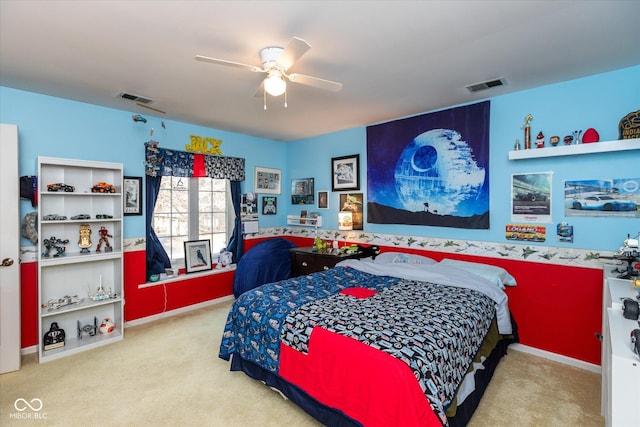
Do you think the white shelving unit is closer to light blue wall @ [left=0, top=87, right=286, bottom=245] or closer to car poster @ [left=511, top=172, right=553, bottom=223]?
light blue wall @ [left=0, top=87, right=286, bottom=245]

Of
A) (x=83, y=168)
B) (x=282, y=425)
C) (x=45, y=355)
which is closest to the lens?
(x=282, y=425)

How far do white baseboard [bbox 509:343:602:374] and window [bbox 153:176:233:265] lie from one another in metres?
4.04

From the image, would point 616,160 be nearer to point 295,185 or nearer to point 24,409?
point 295,185

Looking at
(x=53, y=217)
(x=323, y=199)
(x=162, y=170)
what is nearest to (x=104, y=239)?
(x=53, y=217)

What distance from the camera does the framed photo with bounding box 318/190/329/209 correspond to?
480 centimetres

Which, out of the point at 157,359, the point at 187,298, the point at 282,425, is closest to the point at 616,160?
the point at 282,425

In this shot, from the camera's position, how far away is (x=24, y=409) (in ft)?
7.09

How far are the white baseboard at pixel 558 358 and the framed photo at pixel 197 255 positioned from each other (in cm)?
395

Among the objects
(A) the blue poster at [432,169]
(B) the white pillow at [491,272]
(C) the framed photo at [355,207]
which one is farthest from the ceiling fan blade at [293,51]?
(C) the framed photo at [355,207]

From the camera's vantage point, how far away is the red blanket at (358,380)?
1486mm

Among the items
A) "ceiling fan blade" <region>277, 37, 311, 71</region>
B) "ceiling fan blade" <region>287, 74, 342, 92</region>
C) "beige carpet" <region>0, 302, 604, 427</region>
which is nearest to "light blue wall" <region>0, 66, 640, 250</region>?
"beige carpet" <region>0, 302, 604, 427</region>

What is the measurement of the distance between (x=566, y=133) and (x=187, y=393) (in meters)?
3.96

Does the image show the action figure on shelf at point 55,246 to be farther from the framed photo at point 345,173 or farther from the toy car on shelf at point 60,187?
the framed photo at point 345,173

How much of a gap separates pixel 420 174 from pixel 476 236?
3.15ft
